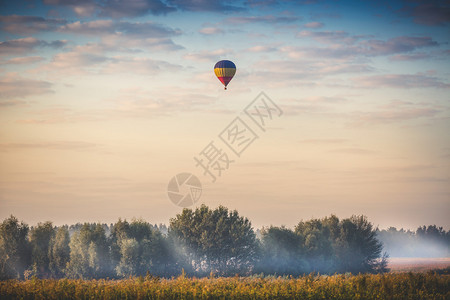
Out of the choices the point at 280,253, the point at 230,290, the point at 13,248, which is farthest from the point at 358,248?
the point at 230,290

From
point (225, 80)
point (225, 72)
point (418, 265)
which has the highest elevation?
point (225, 72)

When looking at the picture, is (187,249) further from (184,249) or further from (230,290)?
(230,290)

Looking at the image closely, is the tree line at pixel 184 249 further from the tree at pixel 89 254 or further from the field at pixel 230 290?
the field at pixel 230 290

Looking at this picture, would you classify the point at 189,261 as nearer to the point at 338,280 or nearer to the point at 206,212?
the point at 206,212

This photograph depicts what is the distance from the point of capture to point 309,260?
87000 mm

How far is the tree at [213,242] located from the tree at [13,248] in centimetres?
2351

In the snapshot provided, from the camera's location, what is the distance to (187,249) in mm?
83750

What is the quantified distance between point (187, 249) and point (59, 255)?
20655 millimetres

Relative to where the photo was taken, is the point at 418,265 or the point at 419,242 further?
the point at 419,242

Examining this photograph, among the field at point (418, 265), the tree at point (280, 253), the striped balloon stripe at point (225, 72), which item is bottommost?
the field at point (418, 265)

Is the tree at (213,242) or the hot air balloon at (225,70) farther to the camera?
the tree at (213,242)

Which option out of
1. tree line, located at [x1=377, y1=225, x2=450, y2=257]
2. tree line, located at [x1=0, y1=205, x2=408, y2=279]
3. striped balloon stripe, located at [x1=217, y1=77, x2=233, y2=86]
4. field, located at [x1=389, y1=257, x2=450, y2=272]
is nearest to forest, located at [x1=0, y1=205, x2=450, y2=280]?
tree line, located at [x1=0, y1=205, x2=408, y2=279]

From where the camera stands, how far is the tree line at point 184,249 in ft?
255

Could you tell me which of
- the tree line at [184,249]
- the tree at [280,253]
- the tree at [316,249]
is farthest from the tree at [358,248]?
the tree at [280,253]
